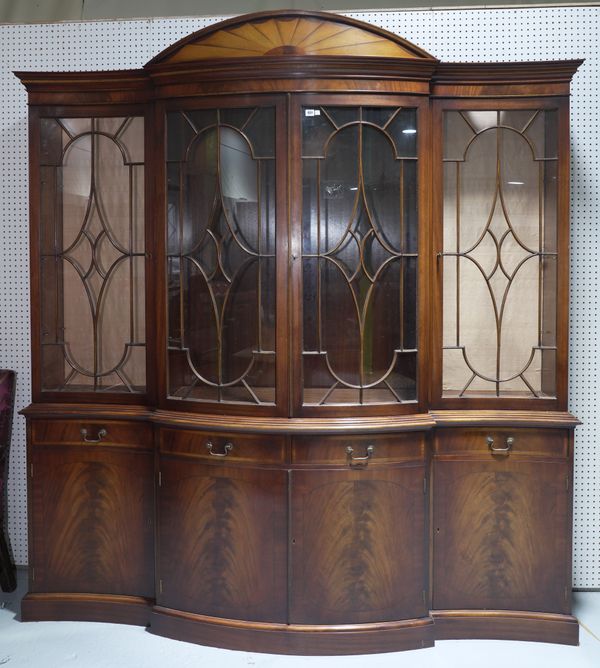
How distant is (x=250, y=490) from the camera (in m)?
3.06

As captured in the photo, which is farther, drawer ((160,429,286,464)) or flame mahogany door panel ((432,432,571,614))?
flame mahogany door panel ((432,432,571,614))

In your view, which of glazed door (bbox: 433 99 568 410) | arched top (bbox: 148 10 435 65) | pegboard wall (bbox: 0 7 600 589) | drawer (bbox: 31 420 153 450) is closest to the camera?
arched top (bbox: 148 10 435 65)

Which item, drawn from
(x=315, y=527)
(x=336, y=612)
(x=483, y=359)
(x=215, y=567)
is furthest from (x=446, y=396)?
(x=215, y=567)

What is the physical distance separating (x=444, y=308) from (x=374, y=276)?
0.38 meters

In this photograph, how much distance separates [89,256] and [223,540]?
1354 mm

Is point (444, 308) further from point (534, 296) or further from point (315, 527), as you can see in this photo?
point (315, 527)

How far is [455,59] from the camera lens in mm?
3586

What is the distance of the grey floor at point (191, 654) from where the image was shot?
296 centimetres

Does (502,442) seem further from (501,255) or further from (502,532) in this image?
(501,255)

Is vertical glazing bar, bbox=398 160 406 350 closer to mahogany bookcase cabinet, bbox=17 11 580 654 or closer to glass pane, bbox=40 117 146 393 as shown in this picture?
mahogany bookcase cabinet, bbox=17 11 580 654

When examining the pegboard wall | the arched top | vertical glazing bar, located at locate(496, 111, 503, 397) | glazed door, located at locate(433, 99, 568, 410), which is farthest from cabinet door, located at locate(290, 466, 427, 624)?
the arched top

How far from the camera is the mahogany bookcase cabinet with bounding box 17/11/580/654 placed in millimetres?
2996

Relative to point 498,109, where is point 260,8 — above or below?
above

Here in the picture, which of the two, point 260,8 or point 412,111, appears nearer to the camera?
point 412,111
